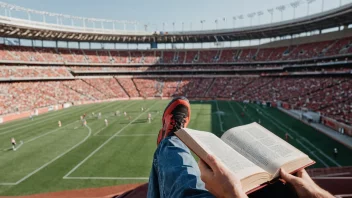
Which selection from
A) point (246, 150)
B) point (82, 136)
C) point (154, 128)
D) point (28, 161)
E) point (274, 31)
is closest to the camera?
point (246, 150)

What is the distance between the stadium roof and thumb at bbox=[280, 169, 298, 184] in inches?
1795

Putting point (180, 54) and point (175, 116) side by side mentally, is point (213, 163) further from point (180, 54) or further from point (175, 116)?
point (180, 54)

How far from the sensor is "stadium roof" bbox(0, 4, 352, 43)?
4297cm

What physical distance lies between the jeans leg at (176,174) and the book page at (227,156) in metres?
0.21

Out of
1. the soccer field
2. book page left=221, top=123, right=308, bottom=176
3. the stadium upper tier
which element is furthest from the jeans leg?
the stadium upper tier

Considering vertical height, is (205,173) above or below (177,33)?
below

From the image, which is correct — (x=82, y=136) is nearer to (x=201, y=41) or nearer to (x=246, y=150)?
(x=246, y=150)

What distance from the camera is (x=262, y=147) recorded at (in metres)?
2.43

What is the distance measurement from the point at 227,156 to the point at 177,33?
64.5 m

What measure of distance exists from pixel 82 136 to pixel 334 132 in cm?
2339

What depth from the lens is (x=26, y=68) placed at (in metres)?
47.5

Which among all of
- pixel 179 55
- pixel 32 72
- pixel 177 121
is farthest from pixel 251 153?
pixel 179 55

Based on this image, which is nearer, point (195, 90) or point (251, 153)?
point (251, 153)

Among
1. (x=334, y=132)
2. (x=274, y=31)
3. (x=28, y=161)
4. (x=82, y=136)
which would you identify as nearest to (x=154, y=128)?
(x=82, y=136)
